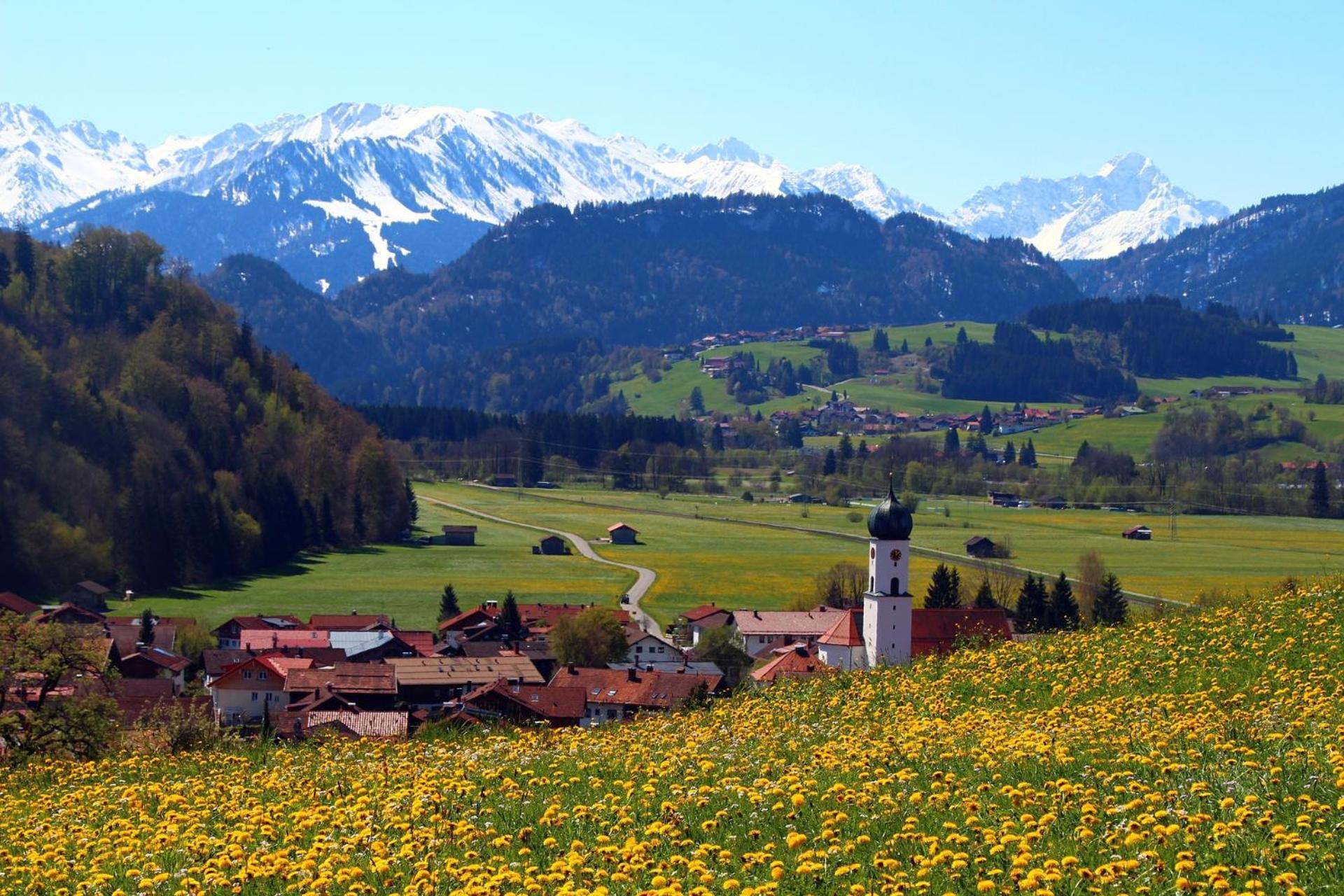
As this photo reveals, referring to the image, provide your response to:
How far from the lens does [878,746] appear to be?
62.8 ft

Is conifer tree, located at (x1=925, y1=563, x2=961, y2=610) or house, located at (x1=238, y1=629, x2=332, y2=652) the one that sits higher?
conifer tree, located at (x1=925, y1=563, x2=961, y2=610)

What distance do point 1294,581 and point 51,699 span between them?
29663 millimetres

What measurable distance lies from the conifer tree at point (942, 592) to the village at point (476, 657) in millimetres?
5819

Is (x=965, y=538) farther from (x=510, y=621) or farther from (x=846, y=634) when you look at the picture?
(x=846, y=634)

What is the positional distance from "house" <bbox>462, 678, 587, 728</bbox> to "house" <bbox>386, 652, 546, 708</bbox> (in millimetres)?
6940

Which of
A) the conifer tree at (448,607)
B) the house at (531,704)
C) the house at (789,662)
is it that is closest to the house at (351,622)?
the conifer tree at (448,607)

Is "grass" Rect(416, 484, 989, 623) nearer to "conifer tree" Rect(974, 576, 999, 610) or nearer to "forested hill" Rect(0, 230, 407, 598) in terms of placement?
"forested hill" Rect(0, 230, 407, 598)

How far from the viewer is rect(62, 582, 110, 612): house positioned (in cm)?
9356

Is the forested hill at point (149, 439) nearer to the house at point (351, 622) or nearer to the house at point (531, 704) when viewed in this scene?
the house at point (351, 622)

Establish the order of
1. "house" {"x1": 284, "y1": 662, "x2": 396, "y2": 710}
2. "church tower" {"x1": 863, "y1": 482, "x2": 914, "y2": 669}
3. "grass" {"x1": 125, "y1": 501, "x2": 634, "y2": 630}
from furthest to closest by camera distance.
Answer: "grass" {"x1": 125, "y1": 501, "x2": 634, "y2": 630} < "church tower" {"x1": 863, "y1": 482, "x2": 914, "y2": 669} < "house" {"x1": 284, "y1": 662, "x2": 396, "y2": 710}

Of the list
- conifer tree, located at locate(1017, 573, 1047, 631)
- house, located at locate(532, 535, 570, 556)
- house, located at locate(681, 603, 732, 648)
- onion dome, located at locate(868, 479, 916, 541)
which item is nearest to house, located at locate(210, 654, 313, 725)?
onion dome, located at locate(868, 479, 916, 541)

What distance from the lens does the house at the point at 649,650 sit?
77.3 metres

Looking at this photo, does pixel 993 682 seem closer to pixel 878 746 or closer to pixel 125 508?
pixel 878 746

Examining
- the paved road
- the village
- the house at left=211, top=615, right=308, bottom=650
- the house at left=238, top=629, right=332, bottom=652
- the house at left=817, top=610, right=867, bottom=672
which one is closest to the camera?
the village
